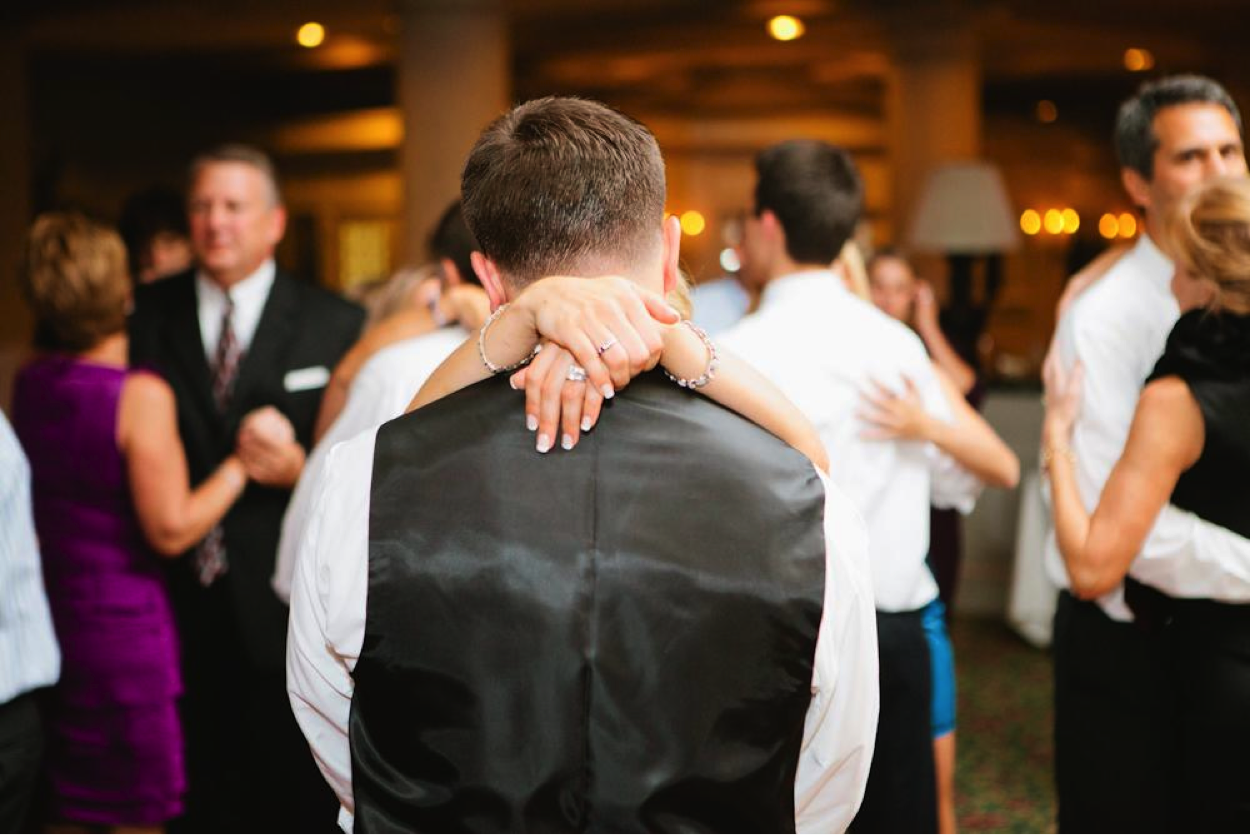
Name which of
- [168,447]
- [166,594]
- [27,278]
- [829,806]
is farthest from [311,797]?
[829,806]

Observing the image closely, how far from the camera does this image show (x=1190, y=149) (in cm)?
251

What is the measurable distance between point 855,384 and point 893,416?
0.10 m

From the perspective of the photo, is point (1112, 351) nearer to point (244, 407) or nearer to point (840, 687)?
point (840, 687)

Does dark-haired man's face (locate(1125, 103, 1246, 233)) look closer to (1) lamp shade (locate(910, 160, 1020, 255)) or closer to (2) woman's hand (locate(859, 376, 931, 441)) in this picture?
(2) woman's hand (locate(859, 376, 931, 441))

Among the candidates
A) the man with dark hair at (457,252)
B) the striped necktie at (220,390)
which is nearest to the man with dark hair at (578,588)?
the man with dark hair at (457,252)

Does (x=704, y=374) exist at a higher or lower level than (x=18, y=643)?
higher

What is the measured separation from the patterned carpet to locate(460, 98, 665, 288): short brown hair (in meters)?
3.02

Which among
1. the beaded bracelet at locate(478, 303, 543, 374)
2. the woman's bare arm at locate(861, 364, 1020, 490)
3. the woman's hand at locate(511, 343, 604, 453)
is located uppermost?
the beaded bracelet at locate(478, 303, 543, 374)

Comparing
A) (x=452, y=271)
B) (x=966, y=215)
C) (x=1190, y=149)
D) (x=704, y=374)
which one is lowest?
(x=704, y=374)

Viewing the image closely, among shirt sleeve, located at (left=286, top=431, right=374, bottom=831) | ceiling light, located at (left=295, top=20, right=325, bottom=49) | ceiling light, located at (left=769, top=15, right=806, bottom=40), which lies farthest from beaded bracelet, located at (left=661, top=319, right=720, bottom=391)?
ceiling light, located at (left=295, top=20, right=325, bottom=49)

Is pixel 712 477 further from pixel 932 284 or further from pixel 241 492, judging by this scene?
pixel 932 284

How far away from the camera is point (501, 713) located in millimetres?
1242

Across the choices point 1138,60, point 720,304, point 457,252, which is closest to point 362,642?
point 457,252

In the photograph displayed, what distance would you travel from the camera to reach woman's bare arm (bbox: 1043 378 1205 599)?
6.72 ft
